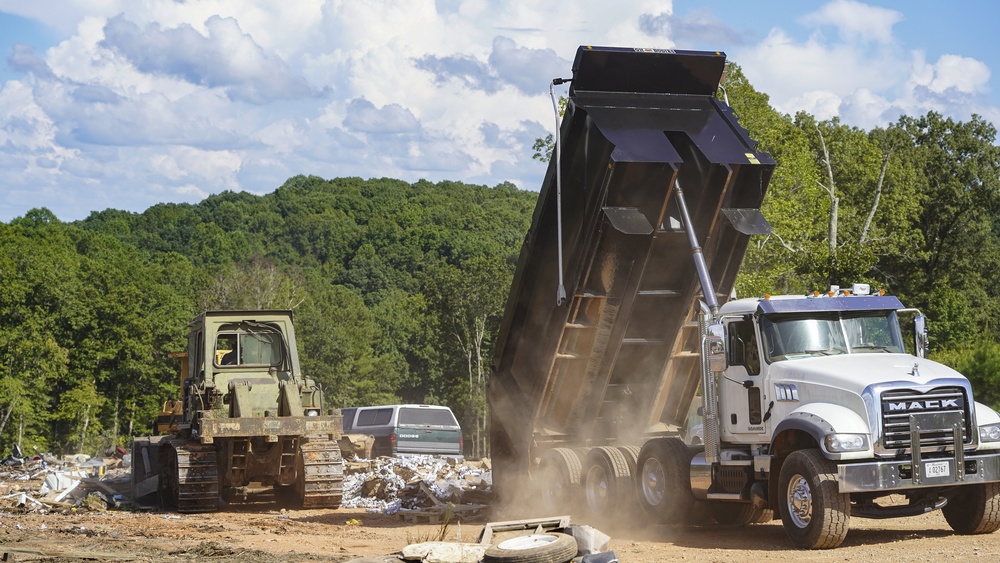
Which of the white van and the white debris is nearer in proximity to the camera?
the white debris

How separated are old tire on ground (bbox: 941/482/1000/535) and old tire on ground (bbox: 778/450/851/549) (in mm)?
1511

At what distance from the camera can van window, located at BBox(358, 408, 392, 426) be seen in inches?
1106

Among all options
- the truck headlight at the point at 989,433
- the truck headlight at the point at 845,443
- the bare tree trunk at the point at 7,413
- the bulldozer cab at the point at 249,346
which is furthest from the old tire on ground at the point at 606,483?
the bare tree trunk at the point at 7,413

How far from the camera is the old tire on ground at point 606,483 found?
496 inches

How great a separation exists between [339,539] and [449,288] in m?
45.6

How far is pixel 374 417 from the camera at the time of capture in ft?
93.7

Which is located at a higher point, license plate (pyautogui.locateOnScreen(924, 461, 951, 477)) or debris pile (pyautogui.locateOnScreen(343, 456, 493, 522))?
license plate (pyautogui.locateOnScreen(924, 461, 951, 477))

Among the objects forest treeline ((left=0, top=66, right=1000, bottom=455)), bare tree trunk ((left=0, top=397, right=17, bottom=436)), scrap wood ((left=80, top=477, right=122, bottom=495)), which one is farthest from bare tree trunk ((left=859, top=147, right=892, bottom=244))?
bare tree trunk ((left=0, top=397, right=17, bottom=436))

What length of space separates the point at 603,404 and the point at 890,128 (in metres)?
45.3

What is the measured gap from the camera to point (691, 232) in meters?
12.1

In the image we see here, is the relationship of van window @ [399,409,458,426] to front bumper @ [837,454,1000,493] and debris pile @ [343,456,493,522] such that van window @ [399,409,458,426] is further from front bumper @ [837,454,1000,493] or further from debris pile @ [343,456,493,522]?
front bumper @ [837,454,1000,493]

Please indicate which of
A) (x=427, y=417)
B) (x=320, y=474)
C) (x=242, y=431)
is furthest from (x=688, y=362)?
(x=427, y=417)

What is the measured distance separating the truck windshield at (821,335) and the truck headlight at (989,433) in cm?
122

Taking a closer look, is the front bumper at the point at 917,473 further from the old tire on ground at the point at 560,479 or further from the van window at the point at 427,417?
the van window at the point at 427,417
